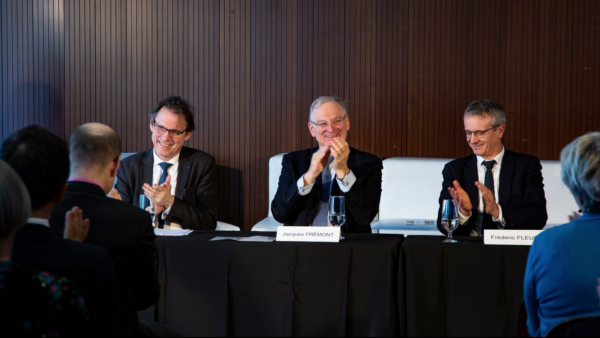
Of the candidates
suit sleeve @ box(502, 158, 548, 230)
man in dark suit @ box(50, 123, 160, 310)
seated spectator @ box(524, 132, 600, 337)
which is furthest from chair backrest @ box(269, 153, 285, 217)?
seated spectator @ box(524, 132, 600, 337)

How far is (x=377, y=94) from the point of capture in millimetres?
5102

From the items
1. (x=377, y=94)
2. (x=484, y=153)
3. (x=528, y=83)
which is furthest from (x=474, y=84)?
(x=484, y=153)

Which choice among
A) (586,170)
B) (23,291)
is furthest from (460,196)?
(23,291)

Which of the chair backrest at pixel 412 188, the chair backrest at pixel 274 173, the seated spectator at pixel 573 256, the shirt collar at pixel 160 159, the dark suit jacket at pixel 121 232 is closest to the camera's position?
the seated spectator at pixel 573 256

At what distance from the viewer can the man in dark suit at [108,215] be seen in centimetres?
221

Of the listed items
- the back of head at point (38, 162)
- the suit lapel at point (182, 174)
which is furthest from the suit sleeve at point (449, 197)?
the back of head at point (38, 162)

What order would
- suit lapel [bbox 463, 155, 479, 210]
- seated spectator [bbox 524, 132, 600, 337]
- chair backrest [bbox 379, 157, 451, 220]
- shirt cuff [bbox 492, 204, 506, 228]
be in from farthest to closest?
chair backrest [bbox 379, 157, 451, 220]
suit lapel [bbox 463, 155, 479, 210]
shirt cuff [bbox 492, 204, 506, 228]
seated spectator [bbox 524, 132, 600, 337]

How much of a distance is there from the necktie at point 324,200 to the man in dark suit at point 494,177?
23.4 inches

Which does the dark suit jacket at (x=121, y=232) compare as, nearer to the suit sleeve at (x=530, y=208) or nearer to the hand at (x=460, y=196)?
the hand at (x=460, y=196)

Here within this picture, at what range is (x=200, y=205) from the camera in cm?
411

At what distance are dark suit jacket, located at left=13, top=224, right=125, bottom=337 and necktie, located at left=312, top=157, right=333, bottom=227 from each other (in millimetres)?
2051

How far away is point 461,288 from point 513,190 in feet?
3.58

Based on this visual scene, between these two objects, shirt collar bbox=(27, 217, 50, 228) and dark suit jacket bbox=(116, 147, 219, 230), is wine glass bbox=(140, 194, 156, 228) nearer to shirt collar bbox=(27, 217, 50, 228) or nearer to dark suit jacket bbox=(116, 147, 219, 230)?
dark suit jacket bbox=(116, 147, 219, 230)

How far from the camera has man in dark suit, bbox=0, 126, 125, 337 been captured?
1.65 meters
